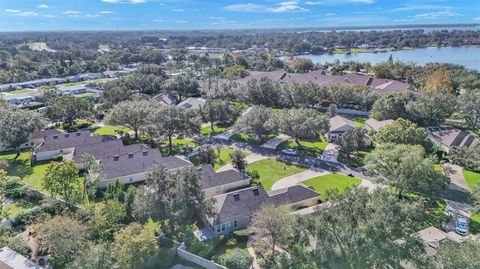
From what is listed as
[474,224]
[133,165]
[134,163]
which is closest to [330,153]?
[474,224]

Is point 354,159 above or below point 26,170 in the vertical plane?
above

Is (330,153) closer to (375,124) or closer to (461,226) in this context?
(375,124)

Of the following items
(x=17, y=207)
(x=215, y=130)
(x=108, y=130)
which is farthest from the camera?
(x=108, y=130)

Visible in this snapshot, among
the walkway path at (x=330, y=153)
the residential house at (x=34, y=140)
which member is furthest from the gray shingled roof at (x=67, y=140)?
the walkway path at (x=330, y=153)

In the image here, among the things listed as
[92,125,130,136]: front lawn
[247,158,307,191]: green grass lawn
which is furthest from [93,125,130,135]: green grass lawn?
[247,158,307,191]: green grass lawn

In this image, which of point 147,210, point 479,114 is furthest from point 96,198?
point 479,114

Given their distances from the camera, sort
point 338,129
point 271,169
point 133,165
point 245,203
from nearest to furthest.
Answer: point 245,203 → point 133,165 → point 271,169 → point 338,129

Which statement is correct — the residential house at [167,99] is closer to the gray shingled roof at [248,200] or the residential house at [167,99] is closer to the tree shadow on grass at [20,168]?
the tree shadow on grass at [20,168]
